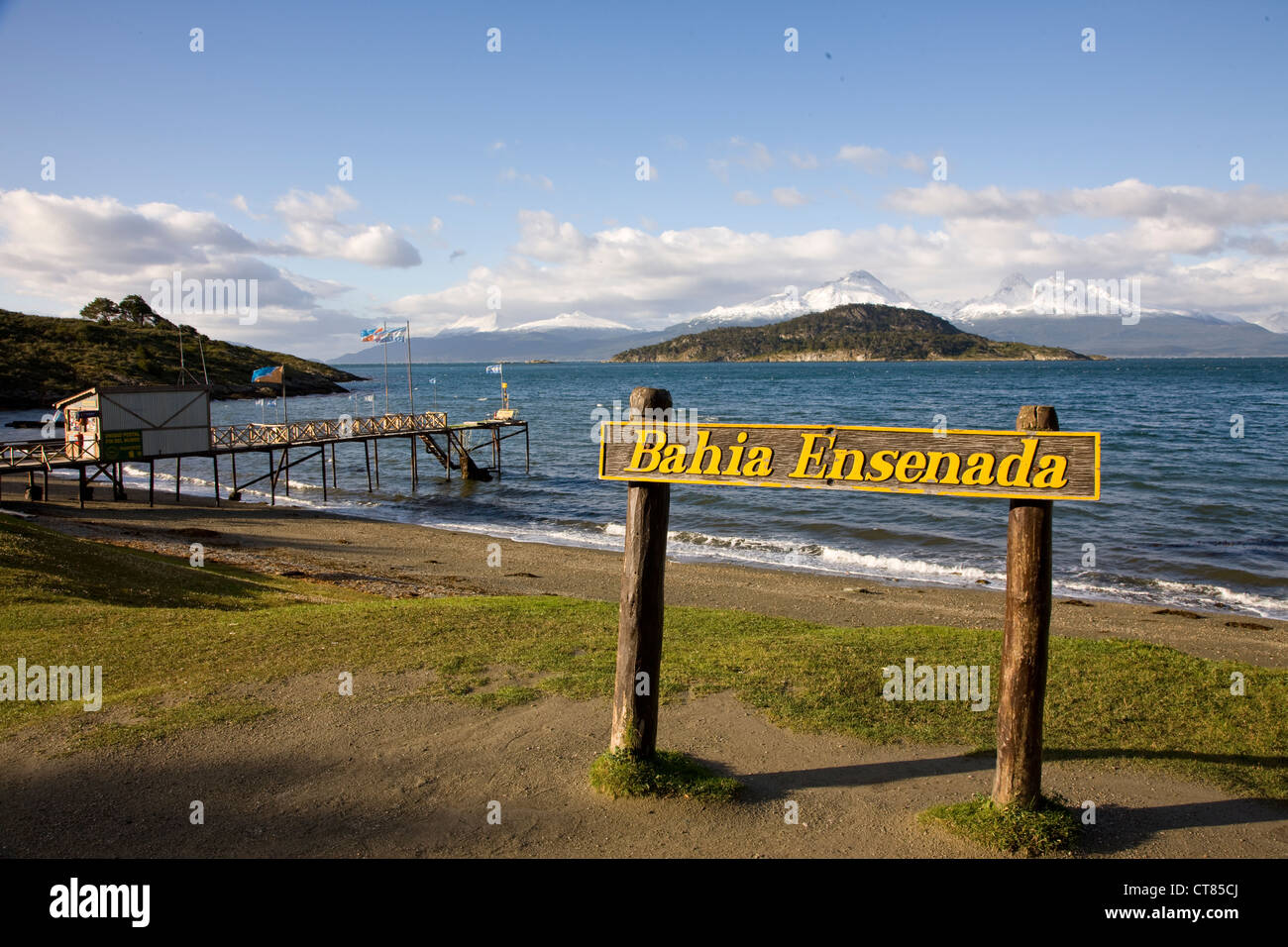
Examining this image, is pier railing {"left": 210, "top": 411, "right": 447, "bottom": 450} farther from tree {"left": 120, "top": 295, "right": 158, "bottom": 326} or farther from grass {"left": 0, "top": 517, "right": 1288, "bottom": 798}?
tree {"left": 120, "top": 295, "right": 158, "bottom": 326}

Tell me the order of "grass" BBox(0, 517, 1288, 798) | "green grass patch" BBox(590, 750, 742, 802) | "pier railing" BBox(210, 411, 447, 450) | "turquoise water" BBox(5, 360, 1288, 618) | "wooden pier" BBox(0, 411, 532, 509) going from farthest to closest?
"pier railing" BBox(210, 411, 447, 450), "wooden pier" BBox(0, 411, 532, 509), "turquoise water" BBox(5, 360, 1288, 618), "grass" BBox(0, 517, 1288, 798), "green grass patch" BBox(590, 750, 742, 802)

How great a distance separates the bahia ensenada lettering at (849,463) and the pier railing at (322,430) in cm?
3530

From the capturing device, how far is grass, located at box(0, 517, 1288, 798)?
9461 mm

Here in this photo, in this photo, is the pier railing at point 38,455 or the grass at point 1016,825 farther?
the pier railing at point 38,455

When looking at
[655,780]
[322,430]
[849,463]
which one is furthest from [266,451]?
[849,463]

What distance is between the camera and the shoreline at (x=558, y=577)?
59.2 feet

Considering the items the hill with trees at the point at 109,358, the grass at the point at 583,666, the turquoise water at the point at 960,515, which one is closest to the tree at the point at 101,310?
the hill with trees at the point at 109,358

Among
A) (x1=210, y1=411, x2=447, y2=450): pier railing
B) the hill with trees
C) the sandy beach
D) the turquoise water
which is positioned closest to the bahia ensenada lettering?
the turquoise water

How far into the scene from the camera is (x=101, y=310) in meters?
144

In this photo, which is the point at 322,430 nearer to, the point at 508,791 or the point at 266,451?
the point at 266,451

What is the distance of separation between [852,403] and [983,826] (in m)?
97.5

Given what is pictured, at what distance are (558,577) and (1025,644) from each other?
17.3 m

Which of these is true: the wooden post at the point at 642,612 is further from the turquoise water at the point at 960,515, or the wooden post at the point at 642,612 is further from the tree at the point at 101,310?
the tree at the point at 101,310

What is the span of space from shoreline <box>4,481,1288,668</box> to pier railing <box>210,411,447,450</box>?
549cm
